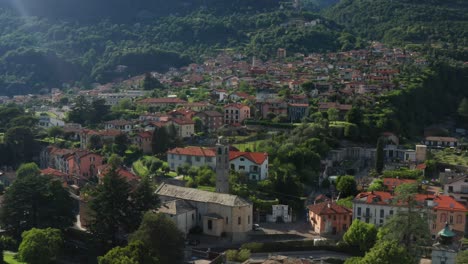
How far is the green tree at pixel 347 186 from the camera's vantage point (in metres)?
40.2

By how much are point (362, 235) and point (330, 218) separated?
10.6 ft

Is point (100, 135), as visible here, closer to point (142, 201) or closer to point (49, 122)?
point (49, 122)

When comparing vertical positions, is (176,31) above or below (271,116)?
above

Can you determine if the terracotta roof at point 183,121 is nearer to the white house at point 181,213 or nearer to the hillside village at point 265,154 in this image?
the hillside village at point 265,154

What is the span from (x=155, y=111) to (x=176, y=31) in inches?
2778

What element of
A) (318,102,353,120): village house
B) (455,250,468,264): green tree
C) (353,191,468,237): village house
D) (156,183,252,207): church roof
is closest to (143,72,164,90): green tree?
(318,102,353,120): village house

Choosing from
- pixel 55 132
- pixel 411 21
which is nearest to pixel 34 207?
pixel 55 132

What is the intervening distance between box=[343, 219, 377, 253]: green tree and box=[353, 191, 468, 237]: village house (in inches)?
106

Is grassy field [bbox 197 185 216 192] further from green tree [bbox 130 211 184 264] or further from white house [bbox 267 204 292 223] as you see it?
green tree [bbox 130 211 184 264]

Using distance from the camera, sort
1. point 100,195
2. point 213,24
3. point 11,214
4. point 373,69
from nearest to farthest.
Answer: point 100,195 → point 11,214 → point 373,69 → point 213,24

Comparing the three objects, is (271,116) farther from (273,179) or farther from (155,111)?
(273,179)

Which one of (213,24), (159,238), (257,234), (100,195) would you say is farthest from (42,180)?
(213,24)

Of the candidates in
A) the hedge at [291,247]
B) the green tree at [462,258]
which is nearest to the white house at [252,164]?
the hedge at [291,247]

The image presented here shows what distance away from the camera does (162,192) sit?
1451 inches
